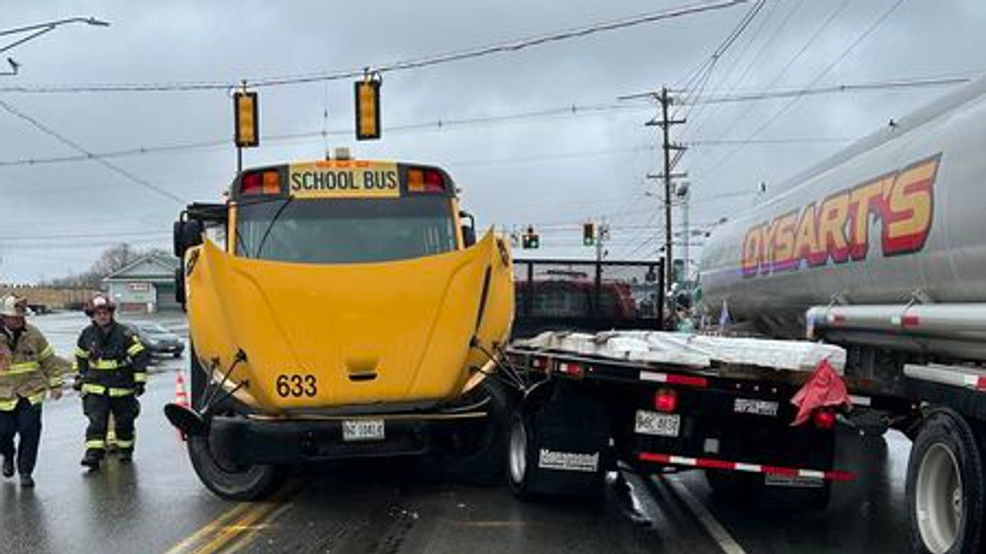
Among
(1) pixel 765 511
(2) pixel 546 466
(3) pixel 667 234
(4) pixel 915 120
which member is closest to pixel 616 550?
(2) pixel 546 466

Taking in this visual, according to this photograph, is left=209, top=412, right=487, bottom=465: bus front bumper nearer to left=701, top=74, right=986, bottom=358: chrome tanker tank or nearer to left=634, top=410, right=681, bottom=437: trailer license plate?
left=634, top=410, right=681, bottom=437: trailer license plate

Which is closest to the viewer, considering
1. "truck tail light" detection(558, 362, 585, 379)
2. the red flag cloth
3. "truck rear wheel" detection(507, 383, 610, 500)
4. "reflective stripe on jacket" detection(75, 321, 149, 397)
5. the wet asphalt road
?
the red flag cloth

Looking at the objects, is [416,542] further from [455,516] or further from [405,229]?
[405,229]

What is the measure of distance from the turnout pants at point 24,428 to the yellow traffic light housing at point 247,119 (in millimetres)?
10157

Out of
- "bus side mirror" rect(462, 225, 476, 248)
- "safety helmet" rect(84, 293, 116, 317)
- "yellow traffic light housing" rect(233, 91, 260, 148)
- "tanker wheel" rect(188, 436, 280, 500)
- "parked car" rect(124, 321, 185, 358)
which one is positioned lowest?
"parked car" rect(124, 321, 185, 358)

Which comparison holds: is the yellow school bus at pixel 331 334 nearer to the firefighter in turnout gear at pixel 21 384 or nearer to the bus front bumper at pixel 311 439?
the bus front bumper at pixel 311 439

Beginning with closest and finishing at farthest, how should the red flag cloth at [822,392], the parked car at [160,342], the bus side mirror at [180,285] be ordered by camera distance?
the red flag cloth at [822,392] → the bus side mirror at [180,285] → the parked car at [160,342]

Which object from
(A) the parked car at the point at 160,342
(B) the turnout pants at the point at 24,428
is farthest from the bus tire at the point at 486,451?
(A) the parked car at the point at 160,342

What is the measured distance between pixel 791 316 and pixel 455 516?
4.03 meters

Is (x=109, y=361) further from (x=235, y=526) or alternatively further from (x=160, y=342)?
(x=160, y=342)

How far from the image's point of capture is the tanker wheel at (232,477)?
28.5 feet

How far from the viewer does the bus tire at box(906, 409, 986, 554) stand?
5617mm

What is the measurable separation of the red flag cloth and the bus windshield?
3.30 metres

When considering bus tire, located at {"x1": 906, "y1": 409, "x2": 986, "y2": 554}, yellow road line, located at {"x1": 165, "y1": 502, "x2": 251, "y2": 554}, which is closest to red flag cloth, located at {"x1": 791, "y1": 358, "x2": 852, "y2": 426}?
bus tire, located at {"x1": 906, "y1": 409, "x2": 986, "y2": 554}
